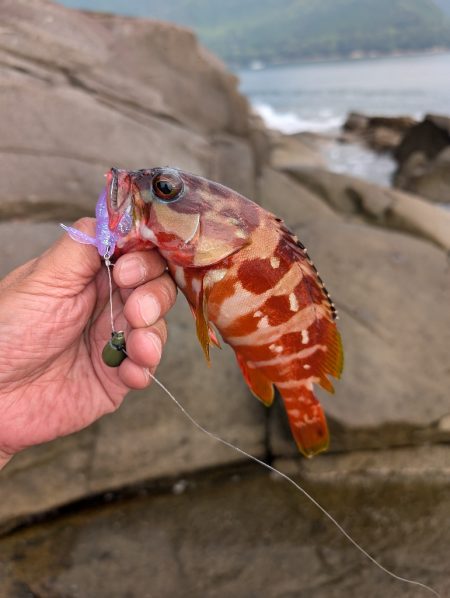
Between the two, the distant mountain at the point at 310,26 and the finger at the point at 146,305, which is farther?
the distant mountain at the point at 310,26

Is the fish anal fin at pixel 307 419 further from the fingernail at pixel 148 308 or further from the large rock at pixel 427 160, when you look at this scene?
the large rock at pixel 427 160

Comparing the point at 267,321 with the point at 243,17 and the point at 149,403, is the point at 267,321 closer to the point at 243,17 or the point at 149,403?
the point at 149,403

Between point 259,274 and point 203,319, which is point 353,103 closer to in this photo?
point 259,274

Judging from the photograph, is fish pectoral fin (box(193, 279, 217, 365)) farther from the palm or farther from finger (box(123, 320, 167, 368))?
the palm

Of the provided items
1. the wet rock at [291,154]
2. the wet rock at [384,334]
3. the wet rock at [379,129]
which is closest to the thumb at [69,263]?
the wet rock at [384,334]

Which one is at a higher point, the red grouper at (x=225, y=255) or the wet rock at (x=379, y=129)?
the red grouper at (x=225, y=255)

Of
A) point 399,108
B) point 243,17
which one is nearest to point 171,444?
point 399,108

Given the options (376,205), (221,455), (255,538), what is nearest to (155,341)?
(255,538)
